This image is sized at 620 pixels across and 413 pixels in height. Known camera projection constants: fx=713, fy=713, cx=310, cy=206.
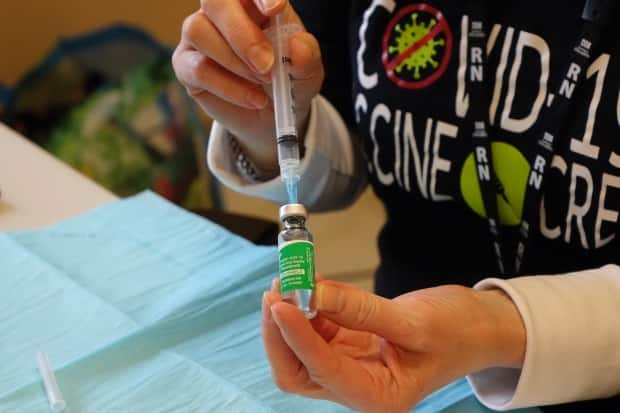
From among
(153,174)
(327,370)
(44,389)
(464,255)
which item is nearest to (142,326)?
(44,389)

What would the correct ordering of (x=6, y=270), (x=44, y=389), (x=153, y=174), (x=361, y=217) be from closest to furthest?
(x=44, y=389) → (x=6, y=270) → (x=153, y=174) → (x=361, y=217)

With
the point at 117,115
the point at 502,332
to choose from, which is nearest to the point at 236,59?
the point at 502,332

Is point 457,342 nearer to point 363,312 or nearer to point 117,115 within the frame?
point 363,312

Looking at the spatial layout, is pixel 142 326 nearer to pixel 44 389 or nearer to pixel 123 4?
pixel 44 389

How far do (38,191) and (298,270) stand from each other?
477 mm

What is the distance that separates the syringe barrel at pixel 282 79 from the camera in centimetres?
56

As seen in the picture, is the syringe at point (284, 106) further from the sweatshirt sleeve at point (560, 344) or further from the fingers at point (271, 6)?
the sweatshirt sleeve at point (560, 344)

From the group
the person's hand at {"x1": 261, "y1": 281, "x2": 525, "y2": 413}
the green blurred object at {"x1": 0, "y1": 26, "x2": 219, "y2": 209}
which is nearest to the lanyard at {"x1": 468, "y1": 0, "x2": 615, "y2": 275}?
the person's hand at {"x1": 261, "y1": 281, "x2": 525, "y2": 413}

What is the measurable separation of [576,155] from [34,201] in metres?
0.56

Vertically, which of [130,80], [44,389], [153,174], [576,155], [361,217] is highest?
[576,155]

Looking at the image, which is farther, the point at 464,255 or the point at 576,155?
the point at 464,255

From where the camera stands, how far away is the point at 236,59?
0.57 meters

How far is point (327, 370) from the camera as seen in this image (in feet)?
1.43

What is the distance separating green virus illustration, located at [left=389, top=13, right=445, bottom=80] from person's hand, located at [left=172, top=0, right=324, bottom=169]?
89 mm
